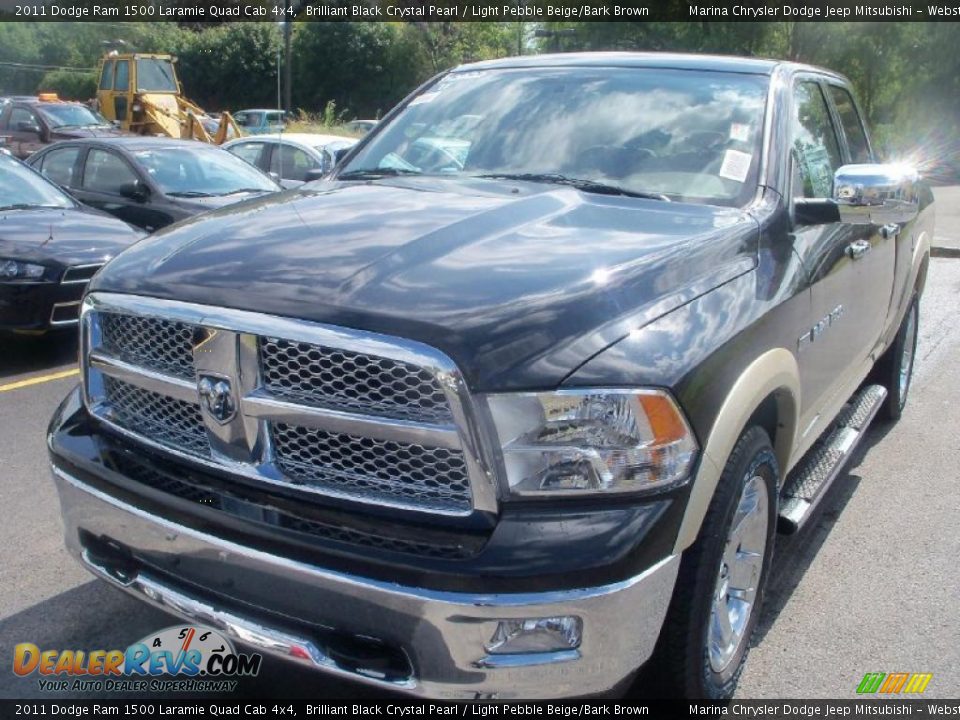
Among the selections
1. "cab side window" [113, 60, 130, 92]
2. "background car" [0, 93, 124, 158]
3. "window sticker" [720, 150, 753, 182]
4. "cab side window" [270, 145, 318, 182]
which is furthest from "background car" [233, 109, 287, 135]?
"window sticker" [720, 150, 753, 182]

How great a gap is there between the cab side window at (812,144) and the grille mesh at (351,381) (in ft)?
6.46

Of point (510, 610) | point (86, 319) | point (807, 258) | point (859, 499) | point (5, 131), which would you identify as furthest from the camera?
point (5, 131)

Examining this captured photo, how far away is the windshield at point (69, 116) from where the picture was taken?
1992 cm

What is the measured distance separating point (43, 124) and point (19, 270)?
14.5 meters

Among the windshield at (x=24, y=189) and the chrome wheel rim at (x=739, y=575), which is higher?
the windshield at (x=24, y=189)

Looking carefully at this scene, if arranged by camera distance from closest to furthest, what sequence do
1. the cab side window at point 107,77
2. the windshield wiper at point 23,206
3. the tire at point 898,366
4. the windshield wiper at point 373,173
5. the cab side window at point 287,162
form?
the windshield wiper at point 373,173
the tire at point 898,366
the windshield wiper at point 23,206
the cab side window at point 287,162
the cab side window at point 107,77

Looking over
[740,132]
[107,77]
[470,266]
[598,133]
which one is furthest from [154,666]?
[107,77]

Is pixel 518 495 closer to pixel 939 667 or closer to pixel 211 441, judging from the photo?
pixel 211 441

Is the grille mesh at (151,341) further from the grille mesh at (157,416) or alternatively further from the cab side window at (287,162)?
the cab side window at (287,162)

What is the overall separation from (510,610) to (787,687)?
144 centimetres

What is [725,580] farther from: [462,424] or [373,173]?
[373,173]

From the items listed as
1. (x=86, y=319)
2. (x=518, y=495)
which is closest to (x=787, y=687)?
(x=518, y=495)

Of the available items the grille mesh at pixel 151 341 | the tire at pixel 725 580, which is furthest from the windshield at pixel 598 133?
the grille mesh at pixel 151 341

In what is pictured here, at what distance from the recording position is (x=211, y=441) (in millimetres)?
2615
